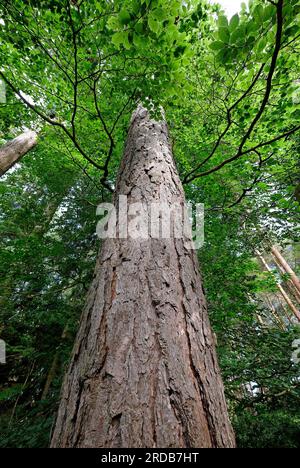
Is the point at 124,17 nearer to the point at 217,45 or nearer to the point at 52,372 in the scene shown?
the point at 217,45

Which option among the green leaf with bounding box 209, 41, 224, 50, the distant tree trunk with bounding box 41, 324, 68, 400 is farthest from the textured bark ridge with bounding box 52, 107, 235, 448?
the distant tree trunk with bounding box 41, 324, 68, 400

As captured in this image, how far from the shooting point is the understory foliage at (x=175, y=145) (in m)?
1.63

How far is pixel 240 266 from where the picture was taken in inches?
148

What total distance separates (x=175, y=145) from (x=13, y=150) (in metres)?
4.99

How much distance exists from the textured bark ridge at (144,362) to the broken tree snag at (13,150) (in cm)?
635

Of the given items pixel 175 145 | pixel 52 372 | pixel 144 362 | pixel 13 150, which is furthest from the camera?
pixel 13 150

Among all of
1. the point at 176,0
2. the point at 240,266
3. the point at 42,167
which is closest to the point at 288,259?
the point at 240,266

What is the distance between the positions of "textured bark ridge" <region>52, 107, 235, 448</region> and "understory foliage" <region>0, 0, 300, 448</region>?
1298 millimetres

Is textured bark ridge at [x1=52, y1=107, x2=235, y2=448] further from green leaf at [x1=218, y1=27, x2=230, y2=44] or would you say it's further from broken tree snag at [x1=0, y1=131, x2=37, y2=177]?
broken tree snag at [x1=0, y1=131, x2=37, y2=177]

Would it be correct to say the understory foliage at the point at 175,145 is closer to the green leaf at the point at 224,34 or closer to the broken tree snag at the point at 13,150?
the green leaf at the point at 224,34

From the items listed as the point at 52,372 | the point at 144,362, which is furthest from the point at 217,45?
the point at 52,372

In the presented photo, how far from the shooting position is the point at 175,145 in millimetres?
4359

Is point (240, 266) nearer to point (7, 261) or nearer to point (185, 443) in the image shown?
point (185, 443)
